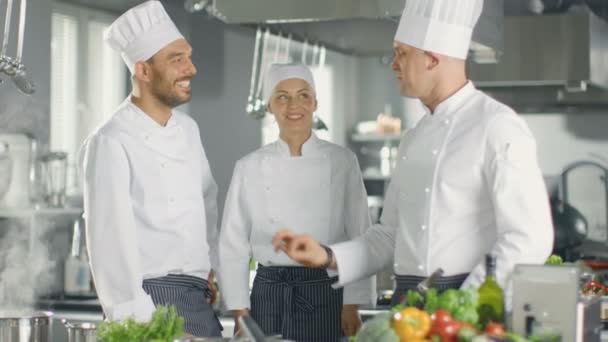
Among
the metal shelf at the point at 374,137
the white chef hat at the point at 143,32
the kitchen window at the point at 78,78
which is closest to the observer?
the white chef hat at the point at 143,32

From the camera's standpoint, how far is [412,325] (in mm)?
2260

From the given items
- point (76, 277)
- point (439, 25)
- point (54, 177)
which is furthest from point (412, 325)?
point (54, 177)

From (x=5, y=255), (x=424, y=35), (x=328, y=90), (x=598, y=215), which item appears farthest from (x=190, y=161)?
(x=328, y=90)

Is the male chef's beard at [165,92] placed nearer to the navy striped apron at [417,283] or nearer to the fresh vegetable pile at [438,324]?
the navy striped apron at [417,283]

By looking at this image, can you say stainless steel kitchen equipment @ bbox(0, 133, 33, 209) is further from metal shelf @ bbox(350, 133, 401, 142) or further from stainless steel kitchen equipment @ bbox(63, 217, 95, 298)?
Answer: metal shelf @ bbox(350, 133, 401, 142)

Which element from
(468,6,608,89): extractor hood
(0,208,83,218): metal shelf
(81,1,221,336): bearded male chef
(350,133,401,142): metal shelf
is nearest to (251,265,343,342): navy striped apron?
(81,1,221,336): bearded male chef

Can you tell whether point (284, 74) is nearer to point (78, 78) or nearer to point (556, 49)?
point (78, 78)

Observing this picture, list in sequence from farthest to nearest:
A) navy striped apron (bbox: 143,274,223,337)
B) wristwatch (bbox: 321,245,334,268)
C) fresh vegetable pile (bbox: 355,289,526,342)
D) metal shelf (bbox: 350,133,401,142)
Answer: metal shelf (bbox: 350,133,401,142)
navy striped apron (bbox: 143,274,223,337)
wristwatch (bbox: 321,245,334,268)
fresh vegetable pile (bbox: 355,289,526,342)

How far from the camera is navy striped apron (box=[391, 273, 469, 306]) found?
2902mm

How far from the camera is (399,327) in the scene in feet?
7.45

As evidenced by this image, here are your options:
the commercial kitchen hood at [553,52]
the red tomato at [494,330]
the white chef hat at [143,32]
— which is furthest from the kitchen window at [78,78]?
the red tomato at [494,330]

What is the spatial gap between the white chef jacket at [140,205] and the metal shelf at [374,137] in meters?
5.18

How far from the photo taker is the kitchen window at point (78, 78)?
19.5ft

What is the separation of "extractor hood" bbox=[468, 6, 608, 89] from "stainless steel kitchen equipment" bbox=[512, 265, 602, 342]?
397 centimetres
